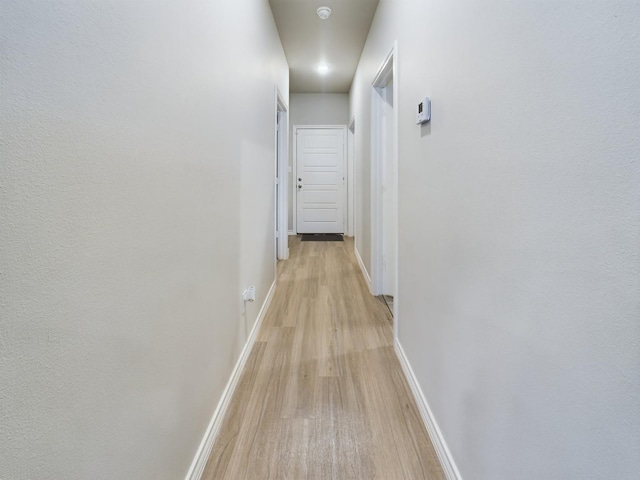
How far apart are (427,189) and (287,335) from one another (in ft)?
4.68

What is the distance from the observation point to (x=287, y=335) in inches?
93.7

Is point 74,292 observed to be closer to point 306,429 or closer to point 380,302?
point 306,429

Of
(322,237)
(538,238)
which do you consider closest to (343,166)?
(322,237)

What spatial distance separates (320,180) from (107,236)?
579 cm

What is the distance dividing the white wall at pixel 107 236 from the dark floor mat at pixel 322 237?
4.56 metres

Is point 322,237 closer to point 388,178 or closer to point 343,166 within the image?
point 343,166

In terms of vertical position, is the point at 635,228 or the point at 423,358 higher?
the point at 635,228

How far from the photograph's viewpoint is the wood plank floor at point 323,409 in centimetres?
126

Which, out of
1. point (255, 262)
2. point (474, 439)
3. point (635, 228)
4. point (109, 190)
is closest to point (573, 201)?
point (635, 228)

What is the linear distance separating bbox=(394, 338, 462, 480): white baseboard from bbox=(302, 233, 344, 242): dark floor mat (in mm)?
4072

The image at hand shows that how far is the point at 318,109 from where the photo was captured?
6176mm

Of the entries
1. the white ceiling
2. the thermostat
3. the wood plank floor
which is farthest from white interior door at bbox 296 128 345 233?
the thermostat

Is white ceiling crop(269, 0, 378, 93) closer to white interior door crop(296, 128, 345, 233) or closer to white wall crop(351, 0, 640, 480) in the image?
white interior door crop(296, 128, 345, 233)

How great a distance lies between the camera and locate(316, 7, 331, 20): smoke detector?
3044mm
